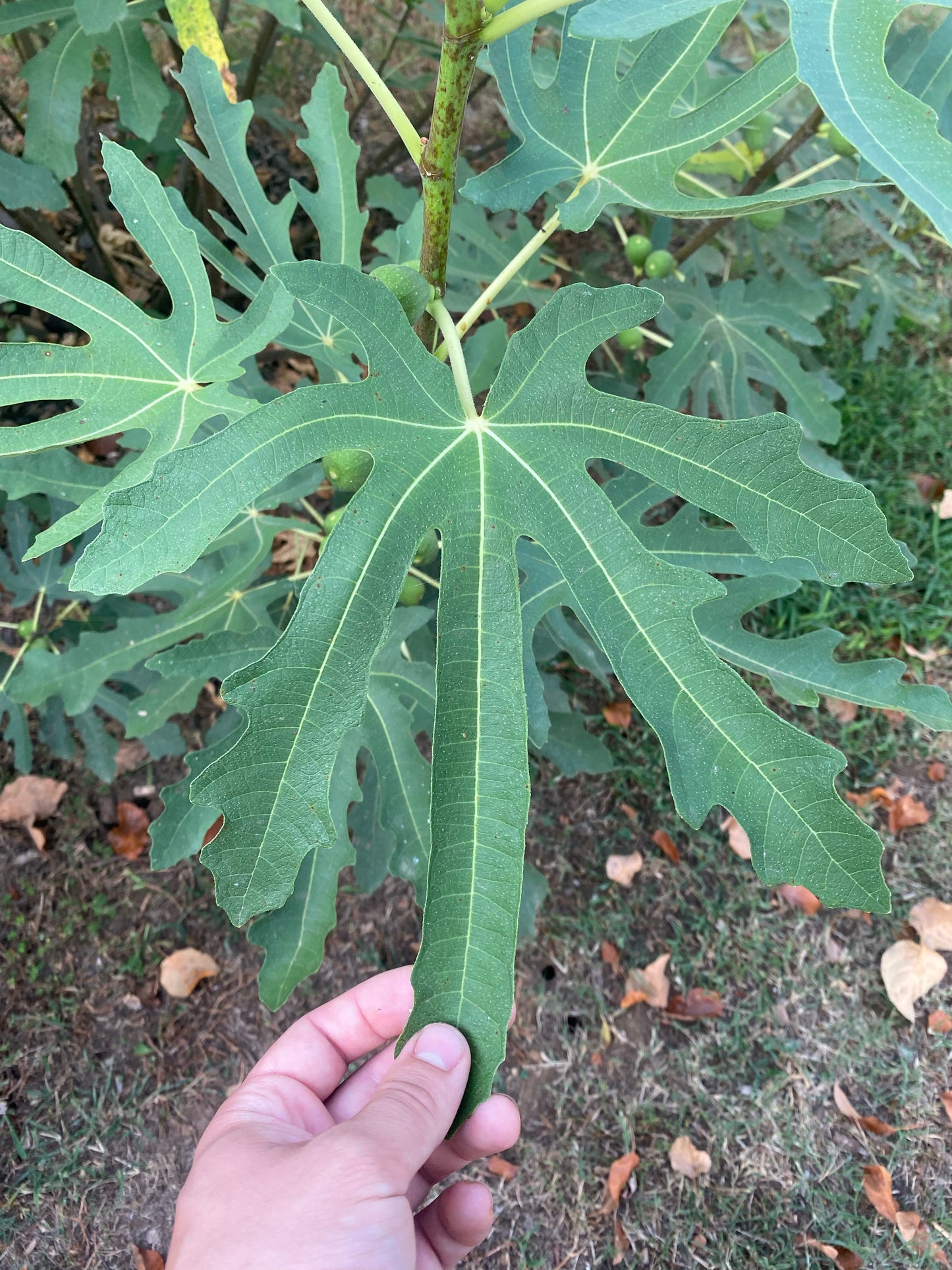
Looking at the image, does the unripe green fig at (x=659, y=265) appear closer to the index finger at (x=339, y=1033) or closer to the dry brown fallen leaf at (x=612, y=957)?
the index finger at (x=339, y=1033)

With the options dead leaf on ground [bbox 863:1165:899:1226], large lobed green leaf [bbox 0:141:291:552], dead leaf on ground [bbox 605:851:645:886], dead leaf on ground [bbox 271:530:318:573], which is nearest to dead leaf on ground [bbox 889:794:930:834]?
dead leaf on ground [bbox 605:851:645:886]

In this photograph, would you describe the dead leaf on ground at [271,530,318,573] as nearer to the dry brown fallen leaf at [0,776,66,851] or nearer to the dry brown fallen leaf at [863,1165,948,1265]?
the dry brown fallen leaf at [0,776,66,851]

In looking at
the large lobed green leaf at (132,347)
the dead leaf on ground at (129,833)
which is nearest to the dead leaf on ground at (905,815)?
the dead leaf on ground at (129,833)

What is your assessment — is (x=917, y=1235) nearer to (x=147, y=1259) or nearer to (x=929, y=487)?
(x=147, y=1259)

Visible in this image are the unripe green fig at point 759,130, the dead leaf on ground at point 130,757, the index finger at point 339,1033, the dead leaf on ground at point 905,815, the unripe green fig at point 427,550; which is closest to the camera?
the unripe green fig at point 427,550

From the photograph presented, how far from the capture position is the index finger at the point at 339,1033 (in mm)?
1561

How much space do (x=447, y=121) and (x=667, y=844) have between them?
6.93 feet

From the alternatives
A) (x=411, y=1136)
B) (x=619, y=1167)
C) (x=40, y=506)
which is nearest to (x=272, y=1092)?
(x=411, y=1136)

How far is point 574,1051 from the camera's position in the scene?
2395mm

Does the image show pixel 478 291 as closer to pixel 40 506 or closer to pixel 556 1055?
pixel 40 506

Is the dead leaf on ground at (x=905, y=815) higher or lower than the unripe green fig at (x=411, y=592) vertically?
lower

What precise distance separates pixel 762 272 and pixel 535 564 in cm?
132

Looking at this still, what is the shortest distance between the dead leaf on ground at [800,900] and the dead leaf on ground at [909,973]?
0.22 meters

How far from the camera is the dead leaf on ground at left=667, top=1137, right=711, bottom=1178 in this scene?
230 centimetres
